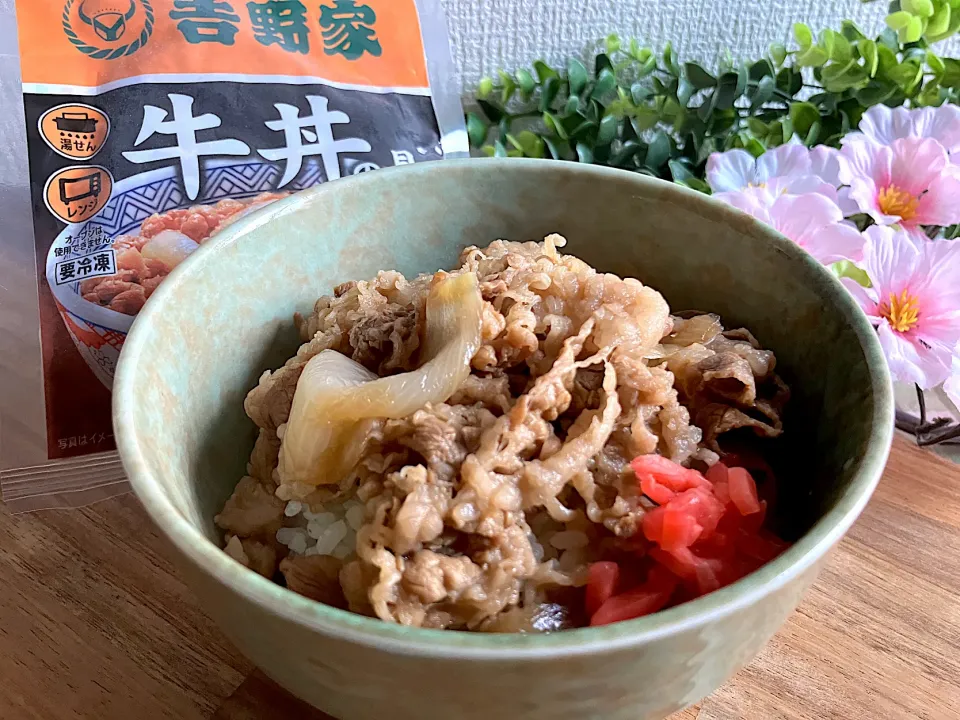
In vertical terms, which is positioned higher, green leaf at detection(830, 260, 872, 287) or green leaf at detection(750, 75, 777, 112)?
green leaf at detection(750, 75, 777, 112)

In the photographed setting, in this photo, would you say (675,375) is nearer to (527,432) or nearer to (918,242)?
(527,432)

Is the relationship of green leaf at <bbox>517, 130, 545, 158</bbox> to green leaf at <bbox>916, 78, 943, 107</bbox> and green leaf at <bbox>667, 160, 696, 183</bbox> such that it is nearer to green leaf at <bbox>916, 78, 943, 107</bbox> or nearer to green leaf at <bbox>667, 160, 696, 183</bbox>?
green leaf at <bbox>667, 160, 696, 183</bbox>

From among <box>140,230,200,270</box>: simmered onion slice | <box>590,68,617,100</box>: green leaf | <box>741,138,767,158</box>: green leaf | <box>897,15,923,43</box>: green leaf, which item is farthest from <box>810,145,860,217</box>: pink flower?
<box>140,230,200,270</box>: simmered onion slice

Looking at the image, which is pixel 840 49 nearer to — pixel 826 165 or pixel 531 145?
pixel 826 165

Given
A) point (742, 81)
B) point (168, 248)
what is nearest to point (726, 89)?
point (742, 81)

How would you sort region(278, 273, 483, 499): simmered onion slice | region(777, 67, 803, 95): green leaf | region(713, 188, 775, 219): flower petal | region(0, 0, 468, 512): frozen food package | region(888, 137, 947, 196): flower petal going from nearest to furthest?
region(278, 273, 483, 499): simmered onion slice
region(0, 0, 468, 512): frozen food package
region(713, 188, 775, 219): flower petal
region(888, 137, 947, 196): flower petal
region(777, 67, 803, 95): green leaf

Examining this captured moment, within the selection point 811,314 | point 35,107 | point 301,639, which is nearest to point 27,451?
point 35,107

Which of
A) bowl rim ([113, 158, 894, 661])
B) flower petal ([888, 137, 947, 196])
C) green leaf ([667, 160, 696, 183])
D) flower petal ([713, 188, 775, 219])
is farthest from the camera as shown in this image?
green leaf ([667, 160, 696, 183])
